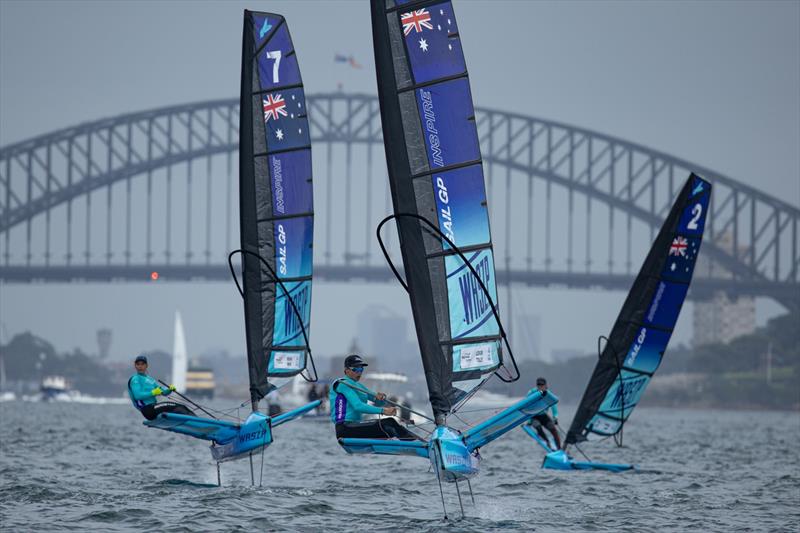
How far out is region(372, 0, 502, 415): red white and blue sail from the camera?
1409 centimetres

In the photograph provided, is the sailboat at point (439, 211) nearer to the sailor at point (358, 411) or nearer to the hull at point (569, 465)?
the sailor at point (358, 411)

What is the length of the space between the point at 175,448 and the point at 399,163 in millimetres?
17048

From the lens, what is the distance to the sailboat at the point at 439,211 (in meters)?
14.1

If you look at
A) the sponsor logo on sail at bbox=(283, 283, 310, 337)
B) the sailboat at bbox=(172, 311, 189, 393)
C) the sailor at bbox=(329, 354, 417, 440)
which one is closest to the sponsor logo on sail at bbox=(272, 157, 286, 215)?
the sponsor logo on sail at bbox=(283, 283, 310, 337)

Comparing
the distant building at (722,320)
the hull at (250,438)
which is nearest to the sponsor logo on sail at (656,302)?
the hull at (250,438)

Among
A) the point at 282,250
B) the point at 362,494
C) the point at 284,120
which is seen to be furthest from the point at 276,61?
the point at 362,494

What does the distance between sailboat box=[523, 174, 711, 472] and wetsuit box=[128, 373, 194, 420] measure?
7.67 meters

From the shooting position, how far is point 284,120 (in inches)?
792

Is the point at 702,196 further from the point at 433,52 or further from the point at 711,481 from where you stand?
the point at 433,52

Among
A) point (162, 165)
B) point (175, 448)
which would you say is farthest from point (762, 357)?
point (175, 448)

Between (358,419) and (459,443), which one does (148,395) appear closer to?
(358,419)

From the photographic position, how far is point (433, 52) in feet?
46.9

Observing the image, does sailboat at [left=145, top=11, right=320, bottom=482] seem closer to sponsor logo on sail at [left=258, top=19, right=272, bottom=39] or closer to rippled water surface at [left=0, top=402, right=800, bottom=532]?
sponsor logo on sail at [left=258, top=19, right=272, bottom=39]

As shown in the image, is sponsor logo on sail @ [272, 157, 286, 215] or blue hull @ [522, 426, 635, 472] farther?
blue hull @ [522, 426, 635, 472]
